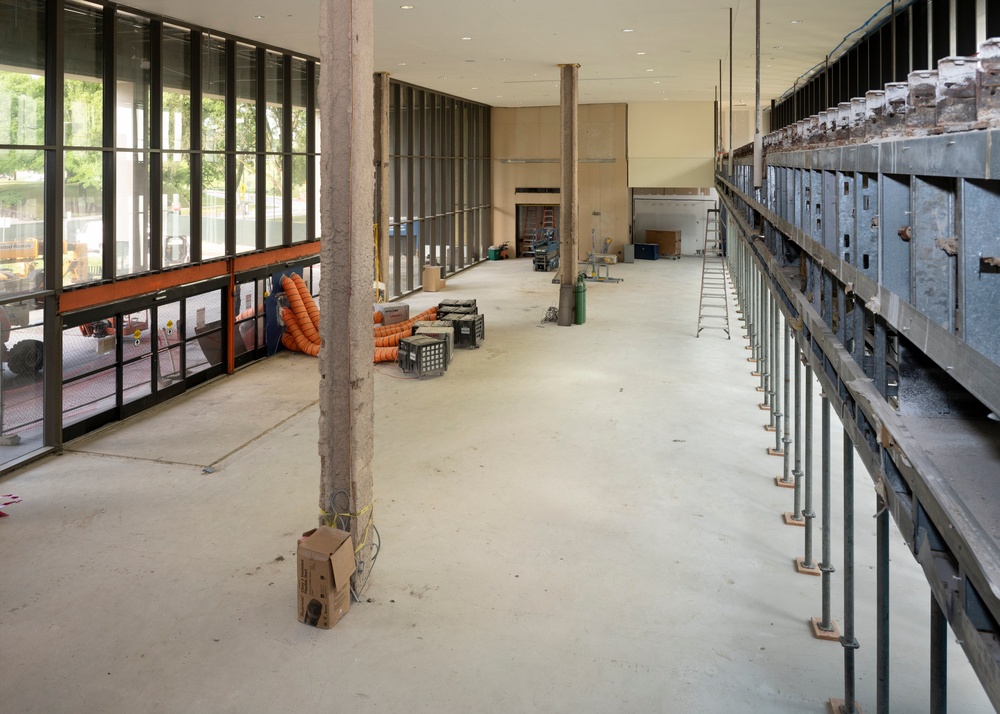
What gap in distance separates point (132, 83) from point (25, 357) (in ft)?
15.1

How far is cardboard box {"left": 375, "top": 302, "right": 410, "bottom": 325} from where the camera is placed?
64.7 ft

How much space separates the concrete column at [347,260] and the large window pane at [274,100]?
10224 mm

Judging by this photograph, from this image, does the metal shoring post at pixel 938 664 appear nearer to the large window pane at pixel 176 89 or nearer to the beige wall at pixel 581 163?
the large window pane at pixel 176 89

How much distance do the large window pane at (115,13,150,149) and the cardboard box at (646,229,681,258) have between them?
2468 centimetres

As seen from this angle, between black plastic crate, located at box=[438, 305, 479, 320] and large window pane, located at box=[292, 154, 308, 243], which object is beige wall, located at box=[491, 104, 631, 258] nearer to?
black plastic crate, located at box=[438, 305, 479, 320]

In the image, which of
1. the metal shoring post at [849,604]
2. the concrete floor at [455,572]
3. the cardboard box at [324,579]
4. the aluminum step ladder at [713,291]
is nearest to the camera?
the metal shoring post at [849,604]

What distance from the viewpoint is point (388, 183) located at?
71.6 ft

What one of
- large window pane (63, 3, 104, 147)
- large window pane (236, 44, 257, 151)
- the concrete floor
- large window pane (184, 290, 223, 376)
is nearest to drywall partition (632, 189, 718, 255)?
large window pane (236, 44, 257, 151)

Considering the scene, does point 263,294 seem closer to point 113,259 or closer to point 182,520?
point 113,259

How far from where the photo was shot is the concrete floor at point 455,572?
639 cm

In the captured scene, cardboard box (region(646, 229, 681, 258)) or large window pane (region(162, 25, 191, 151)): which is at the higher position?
large window pane (region(162, 25, 191, 151))

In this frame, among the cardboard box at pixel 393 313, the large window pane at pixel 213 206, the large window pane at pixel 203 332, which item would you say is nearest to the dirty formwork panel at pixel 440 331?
the cardboard box at pixel 393 313

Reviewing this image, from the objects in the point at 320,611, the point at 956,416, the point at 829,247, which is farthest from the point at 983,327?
the point at 320,611

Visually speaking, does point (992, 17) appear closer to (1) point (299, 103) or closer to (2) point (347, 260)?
(2) point (347, 260)
